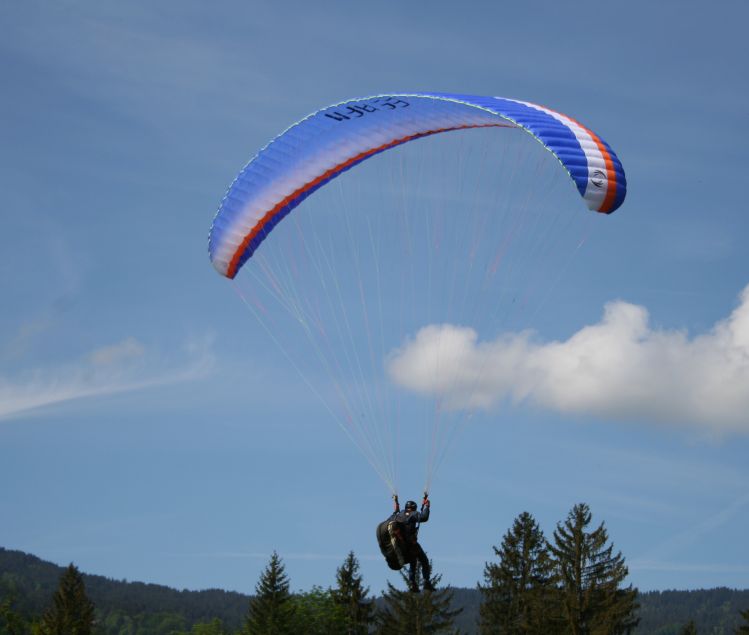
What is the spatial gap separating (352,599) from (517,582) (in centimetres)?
634

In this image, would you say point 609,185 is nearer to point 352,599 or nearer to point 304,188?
point 304,188

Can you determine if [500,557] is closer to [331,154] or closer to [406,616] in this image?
[406,616]

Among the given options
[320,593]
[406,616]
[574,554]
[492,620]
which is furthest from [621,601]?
[320,593]

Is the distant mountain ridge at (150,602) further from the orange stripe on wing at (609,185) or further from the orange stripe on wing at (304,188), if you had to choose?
the orange stripe on wing at (609,185)

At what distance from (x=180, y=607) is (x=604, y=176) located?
169m

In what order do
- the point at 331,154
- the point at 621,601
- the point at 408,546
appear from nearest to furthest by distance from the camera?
the point at 408,546 → the point at 331,154 → the point at 621,601

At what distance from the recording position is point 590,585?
36.2 metres

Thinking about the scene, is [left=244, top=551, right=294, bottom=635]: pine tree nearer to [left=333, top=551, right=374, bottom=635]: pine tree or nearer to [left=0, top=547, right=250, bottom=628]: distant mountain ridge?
[left=333, top=551, right=374, bottom=635]: pine tree

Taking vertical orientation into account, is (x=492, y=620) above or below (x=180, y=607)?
below

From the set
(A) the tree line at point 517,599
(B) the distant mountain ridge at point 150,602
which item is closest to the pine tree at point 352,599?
(A) the tree line at point 517,599

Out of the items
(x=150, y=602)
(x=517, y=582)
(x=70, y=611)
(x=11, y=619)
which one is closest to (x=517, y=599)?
(x=517, y=582)

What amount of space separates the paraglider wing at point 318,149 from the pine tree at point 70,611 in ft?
113

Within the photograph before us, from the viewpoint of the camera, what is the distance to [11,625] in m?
62.2

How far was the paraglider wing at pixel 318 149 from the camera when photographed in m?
18.1
